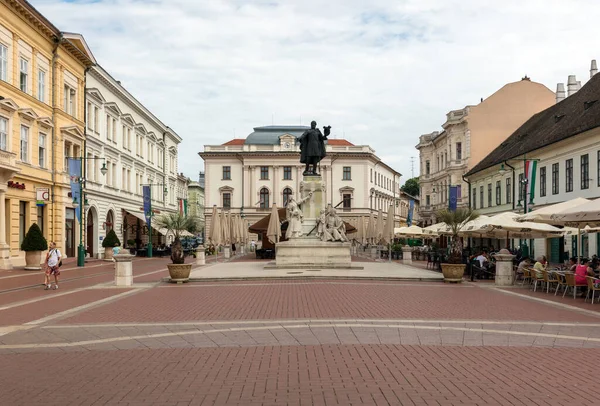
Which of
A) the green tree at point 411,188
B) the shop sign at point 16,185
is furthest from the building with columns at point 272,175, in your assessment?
the shop sign at point 16,185

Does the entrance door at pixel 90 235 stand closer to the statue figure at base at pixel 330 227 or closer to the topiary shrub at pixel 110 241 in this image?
the topiary shrub at pixel 110 241

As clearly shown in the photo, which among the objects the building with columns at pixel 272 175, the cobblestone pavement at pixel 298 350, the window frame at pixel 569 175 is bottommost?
the cobblestone pavement at pixel 298 350

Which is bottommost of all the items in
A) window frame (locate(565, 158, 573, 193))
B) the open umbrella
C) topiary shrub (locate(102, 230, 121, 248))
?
topiary shrub (locate(102, 230, 121, 248))

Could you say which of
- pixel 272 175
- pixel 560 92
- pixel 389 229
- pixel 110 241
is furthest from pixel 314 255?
pixel 272 175

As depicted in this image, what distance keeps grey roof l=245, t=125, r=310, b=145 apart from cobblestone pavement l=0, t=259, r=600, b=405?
7666cm

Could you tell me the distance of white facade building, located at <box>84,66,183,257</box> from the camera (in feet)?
147

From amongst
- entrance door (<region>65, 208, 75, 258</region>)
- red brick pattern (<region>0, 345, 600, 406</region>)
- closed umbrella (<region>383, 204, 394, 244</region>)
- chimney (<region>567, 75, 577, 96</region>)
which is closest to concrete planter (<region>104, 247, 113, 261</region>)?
entrance door (<region>65, 208, 75, 258</region>)

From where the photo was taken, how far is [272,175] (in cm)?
9112

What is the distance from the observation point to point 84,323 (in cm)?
1259

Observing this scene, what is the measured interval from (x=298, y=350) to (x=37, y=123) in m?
29.8

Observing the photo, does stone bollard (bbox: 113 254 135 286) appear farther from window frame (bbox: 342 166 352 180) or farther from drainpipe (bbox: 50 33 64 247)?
window frame (bbox: 342 166 352 180)

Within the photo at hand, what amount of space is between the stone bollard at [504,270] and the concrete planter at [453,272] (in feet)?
3.98

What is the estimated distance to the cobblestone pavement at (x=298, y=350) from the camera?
7146 mm

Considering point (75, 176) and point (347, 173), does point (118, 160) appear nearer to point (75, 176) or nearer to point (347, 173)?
point (75, 176)
